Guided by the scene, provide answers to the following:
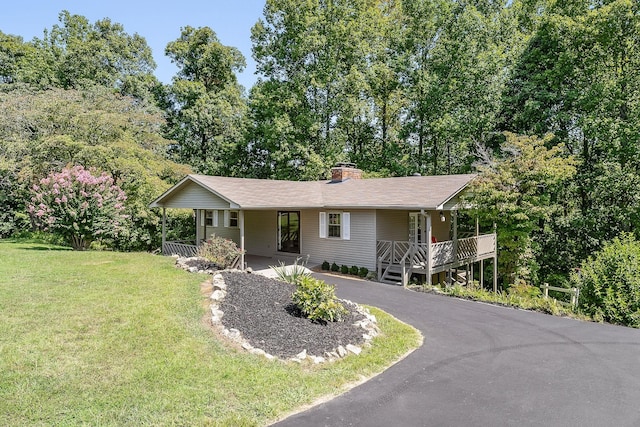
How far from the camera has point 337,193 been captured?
705 inches

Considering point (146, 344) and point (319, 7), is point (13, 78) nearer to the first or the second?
point (319, 7)

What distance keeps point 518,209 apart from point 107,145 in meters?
20.8

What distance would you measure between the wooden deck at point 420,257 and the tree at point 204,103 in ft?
60.4

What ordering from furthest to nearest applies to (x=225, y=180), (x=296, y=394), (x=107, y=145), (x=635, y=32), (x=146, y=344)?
(x=107, y=145), (x=635, y=32), (x=225, y=180), (x=146, y=344), (x=296, y=394)

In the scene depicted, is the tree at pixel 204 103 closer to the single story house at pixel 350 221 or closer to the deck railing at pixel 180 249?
the single story house at pixel 350 221

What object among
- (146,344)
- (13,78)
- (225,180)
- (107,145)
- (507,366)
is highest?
(13,78)

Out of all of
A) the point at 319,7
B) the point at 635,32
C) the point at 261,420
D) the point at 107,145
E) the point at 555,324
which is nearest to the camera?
the point at 261,420

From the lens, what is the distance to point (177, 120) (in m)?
31.2

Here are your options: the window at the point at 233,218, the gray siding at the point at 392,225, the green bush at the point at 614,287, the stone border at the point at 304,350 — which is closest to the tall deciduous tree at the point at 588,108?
the gray siding at the point at 392,225

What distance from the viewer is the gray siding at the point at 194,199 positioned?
612 inches

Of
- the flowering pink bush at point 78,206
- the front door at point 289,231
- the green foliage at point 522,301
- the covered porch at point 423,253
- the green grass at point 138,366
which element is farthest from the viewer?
the front door at point 289,231

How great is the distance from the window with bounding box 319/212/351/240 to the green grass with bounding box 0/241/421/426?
7523 millimetres

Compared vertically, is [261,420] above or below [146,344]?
below

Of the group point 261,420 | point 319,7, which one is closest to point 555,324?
point 261,420
